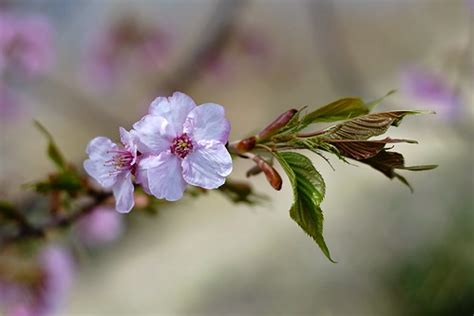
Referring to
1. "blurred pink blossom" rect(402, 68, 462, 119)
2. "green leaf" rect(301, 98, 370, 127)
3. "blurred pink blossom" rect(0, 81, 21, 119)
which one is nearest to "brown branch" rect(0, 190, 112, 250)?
"green leaf" rect(301, 98, 370, 127)

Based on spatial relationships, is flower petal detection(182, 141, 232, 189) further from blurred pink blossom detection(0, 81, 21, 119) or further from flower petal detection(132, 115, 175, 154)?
blurred pink blossom detection(0, 81, 21, 119)

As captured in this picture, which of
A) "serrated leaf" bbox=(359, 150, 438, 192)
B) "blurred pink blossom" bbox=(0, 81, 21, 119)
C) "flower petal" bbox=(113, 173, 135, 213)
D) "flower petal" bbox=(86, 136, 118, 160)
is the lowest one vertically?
"blurred pink blossom" bbox=(0, 81, 21, 119)

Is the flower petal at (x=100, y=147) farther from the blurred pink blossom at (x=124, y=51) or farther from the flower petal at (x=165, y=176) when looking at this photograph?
the blurred pink blossom at (x=124, y=51)

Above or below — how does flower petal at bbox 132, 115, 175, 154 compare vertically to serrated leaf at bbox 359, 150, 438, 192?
Answer: below

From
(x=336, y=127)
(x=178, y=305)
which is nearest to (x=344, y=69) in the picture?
(x=178, y=305)

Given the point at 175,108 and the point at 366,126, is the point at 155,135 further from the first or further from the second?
the point at 366,126

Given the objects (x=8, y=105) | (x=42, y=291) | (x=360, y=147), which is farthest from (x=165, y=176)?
(x=8, y=105)

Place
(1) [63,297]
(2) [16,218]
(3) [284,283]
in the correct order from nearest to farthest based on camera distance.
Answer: (2) [16,218] → (1) [63,297] → (3) [284,283]

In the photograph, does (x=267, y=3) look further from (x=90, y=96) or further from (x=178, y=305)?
(x=178, y=305)
